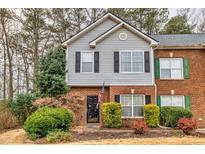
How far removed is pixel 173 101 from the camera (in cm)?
2095

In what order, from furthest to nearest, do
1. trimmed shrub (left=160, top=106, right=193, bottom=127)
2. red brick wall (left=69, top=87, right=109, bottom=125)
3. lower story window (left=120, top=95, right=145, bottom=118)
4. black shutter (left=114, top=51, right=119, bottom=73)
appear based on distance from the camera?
1. red brick wall (left=69, top=87, right=109, bottom=125)
2. black shutter (left=114, top=51, right=119, bottom=73)
3. lower story window (left=120, top=95, right=145, bottom=118)
4. trimmed shrub (left=160, top=106, right=193, bottom=127)

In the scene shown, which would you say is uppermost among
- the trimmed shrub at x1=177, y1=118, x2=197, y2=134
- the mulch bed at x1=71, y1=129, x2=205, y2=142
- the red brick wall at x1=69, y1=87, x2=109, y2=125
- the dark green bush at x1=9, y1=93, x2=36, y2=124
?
the red brick wall at x1=69, y1=87, x2=109, y2=125

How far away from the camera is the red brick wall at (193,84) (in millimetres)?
20875

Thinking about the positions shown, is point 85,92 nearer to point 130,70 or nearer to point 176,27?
point 130,70

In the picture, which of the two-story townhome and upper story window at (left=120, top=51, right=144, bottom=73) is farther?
upper story window at (left=120, top=51, right=144, bottom=73)

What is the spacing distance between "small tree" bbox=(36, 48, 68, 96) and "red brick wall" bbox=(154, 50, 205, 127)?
6341 millimetres

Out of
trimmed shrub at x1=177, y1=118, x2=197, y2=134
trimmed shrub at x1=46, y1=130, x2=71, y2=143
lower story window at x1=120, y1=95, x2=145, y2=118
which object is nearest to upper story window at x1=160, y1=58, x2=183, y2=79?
lower story window at x1=120, y1=95, x2=145, y2=118

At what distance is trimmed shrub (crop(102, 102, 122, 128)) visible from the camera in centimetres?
1872

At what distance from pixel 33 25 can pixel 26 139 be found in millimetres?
15009

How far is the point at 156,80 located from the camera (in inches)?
827

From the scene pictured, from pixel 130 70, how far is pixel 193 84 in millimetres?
4400

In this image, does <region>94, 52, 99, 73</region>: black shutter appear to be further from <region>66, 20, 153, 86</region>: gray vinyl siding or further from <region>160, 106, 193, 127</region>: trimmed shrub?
<region>160, 106, 193, 127</region>: trimmed shrub

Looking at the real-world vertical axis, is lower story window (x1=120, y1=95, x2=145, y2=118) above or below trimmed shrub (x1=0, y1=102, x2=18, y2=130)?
above

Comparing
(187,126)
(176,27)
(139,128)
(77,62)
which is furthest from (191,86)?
(176,27)
